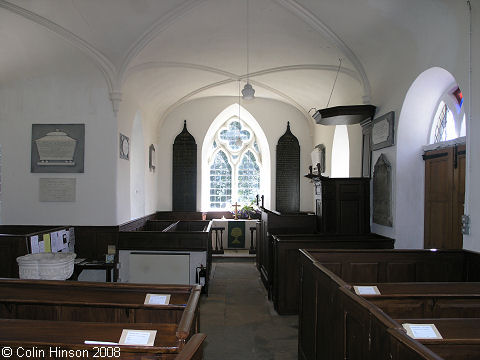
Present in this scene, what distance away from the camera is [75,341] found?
1.60 meters

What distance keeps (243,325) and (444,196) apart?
305 centimetres

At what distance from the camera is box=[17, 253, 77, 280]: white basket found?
359 centimetres

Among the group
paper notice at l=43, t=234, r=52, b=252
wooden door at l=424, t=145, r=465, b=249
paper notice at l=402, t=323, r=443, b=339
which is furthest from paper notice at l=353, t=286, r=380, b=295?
paper notice at l=43, t=234, r=52, b=252

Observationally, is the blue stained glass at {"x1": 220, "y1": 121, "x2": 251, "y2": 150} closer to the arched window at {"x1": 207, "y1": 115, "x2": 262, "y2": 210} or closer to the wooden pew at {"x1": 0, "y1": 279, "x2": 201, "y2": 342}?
the arched window at {"x1": 207, "y1": 115, "x2": 262, "y2": 210}

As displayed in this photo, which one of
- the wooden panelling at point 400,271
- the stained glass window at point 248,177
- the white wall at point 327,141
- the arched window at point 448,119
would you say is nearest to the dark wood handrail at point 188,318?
the wooden panelling at point 400,271

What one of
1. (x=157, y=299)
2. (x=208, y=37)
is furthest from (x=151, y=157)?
(x=157, y=299)

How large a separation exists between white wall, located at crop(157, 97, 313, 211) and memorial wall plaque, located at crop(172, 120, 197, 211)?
111 mm

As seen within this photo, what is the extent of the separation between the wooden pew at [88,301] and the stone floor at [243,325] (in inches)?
54.5

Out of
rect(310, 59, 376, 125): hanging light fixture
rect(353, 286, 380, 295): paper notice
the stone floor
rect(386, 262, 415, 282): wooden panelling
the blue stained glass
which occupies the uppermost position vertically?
the blue stained glass

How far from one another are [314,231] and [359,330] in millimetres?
4063

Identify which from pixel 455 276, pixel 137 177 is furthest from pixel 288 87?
pixel 455 276

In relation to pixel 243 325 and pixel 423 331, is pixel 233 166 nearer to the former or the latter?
pixel 243 325

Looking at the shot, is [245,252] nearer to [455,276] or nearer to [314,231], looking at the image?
[314,231]

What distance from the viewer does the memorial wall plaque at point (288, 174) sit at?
10117mm
